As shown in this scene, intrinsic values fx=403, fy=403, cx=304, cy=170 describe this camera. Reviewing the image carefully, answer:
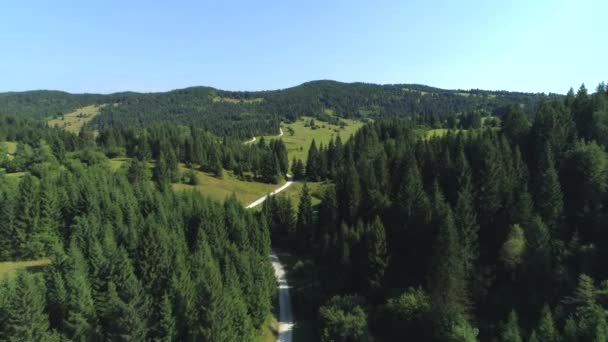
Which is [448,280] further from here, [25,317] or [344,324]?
[25,317]

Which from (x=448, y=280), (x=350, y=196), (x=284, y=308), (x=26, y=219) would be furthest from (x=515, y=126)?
(x=26, y=219)

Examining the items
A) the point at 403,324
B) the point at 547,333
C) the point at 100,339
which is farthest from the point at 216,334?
the point at 547,333

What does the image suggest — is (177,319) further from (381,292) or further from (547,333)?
(547,333)

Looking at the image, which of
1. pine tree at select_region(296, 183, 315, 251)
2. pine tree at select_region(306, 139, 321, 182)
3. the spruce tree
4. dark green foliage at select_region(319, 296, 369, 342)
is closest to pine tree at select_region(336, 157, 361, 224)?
pine tree at select_region(296, 183, 315, 251)

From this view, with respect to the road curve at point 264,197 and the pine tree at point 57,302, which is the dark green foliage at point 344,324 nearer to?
the pine tree at point 57,302

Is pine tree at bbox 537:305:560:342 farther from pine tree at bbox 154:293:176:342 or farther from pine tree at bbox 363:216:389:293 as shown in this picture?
pine tree at bbox 154:293:176:342

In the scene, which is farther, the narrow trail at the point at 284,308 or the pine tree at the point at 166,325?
the narrow trail at the point at 284,308

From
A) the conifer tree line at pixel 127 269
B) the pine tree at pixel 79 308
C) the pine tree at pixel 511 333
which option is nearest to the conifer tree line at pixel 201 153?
the conifer tree line at pixel 127 269
